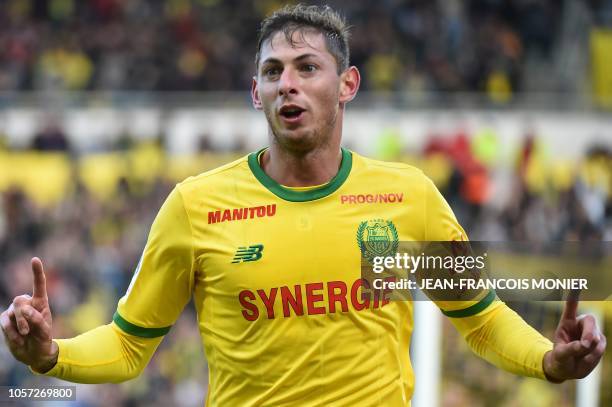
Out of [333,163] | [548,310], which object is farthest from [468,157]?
[333,163]

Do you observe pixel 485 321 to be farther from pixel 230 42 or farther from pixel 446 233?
pixel 230 42

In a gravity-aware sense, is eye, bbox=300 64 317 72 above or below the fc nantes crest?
above

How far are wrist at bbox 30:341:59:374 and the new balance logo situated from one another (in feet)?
2.32

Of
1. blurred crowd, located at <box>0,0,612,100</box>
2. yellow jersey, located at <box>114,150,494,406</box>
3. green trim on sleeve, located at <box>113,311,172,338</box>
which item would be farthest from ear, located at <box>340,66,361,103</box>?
blurred crowd, located at <box>0,0,612,100</box>

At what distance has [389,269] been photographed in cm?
447

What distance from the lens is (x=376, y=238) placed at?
4.45 metres

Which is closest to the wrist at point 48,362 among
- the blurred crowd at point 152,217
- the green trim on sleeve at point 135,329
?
the green trim on sleeve at point 135,329

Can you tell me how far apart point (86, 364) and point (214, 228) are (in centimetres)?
68

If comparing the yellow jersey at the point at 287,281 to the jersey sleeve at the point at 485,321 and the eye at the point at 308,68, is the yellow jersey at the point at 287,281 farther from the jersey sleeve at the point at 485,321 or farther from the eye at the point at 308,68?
the eye at the point at 308,68

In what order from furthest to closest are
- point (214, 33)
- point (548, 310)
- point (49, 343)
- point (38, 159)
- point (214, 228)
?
point (214, 33)
point (38, 159)
point (548, 310)
point (214, 228)
point (49, 343)

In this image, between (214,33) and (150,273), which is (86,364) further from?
(214,33)

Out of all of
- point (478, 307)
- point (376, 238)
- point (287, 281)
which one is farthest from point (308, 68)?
point (478, 307)

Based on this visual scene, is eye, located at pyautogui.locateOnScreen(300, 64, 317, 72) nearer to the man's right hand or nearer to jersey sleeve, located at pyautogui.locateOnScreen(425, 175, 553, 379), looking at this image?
jersey sleeve, located at pyautogui.locateOnScreen(425, 175, 553, 379)

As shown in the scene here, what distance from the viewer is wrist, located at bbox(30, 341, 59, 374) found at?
4.26 meters
